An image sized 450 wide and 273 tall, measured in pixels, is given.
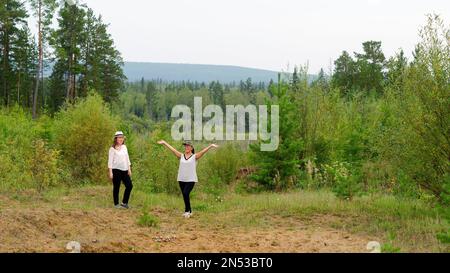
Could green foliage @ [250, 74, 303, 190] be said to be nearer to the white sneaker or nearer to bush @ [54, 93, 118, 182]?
bush @ [54, 93, 118, 182]

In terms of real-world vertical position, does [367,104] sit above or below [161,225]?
above

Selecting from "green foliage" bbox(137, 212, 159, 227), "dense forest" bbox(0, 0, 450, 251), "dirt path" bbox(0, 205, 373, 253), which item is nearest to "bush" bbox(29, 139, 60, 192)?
"dense forest" bbox(0, 0, 450, 251)

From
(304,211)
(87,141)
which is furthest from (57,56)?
(304,211)

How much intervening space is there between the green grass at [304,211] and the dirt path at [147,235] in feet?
1.52

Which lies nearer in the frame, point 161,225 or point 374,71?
point 161,225

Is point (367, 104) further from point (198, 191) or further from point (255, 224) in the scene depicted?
point (255, 224)

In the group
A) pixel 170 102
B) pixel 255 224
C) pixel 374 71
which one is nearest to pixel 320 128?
pixel 255 224

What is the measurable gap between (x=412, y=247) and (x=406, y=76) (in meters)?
4.64

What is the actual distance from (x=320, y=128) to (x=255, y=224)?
8.96 metres

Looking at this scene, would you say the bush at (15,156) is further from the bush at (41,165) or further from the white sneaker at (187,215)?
the white sneaker at (187,215)

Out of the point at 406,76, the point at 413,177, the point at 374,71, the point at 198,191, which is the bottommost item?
the point at 198,191

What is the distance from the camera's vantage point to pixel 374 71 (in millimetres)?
48688

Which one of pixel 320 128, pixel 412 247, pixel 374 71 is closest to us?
pixel 412 247
